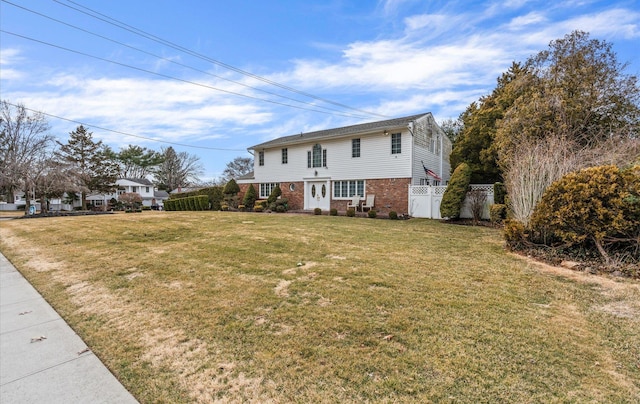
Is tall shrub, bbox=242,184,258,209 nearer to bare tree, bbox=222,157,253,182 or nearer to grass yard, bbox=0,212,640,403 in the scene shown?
grass yard, bbox=0,212,640,403

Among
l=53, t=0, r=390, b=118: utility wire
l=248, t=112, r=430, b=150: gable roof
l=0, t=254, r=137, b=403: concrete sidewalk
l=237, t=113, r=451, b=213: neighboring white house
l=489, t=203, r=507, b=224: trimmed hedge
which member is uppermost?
l=53, t=0, r=390, b=118: utility wire

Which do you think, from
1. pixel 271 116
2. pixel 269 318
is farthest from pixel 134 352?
pixel 271 116

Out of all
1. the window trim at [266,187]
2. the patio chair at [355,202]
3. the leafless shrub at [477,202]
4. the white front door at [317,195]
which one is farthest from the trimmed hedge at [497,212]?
the window trim at [266,187]

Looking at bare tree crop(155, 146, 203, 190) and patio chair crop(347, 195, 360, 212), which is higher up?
bare tree crop(155, 146, 203, 190)

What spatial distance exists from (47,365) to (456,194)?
45.6ft

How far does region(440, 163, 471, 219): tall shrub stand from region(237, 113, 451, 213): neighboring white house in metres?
3.01

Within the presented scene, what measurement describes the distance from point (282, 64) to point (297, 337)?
18680 mm

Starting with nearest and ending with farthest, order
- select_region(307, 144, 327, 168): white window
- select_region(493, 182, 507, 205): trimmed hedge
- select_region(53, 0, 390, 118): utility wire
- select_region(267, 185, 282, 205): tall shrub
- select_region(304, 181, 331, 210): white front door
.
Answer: select_region(493, 182, 507, 205): trimmed hedge < select_region(53, 0, 390, 118): utility wire < select_region(304, 181, 331, 210): white front door < select_region(307, 144, 327, 168): white window < select_region(267, 185, 282, 205): tall shrub

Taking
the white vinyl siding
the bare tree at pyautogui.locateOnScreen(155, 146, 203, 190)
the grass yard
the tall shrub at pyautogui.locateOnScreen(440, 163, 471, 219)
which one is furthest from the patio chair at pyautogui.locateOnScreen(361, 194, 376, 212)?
the bare tree at pyautogui.locateOnScreen(155, 146, 203, 190)

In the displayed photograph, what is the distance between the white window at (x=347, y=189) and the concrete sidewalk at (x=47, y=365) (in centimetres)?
1569

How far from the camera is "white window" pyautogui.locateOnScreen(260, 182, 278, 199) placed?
22811 millimetres

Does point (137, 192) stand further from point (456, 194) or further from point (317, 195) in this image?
point (456, 194)

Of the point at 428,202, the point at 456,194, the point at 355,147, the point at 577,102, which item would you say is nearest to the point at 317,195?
the point at 355,147

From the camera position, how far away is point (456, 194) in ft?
44.4
